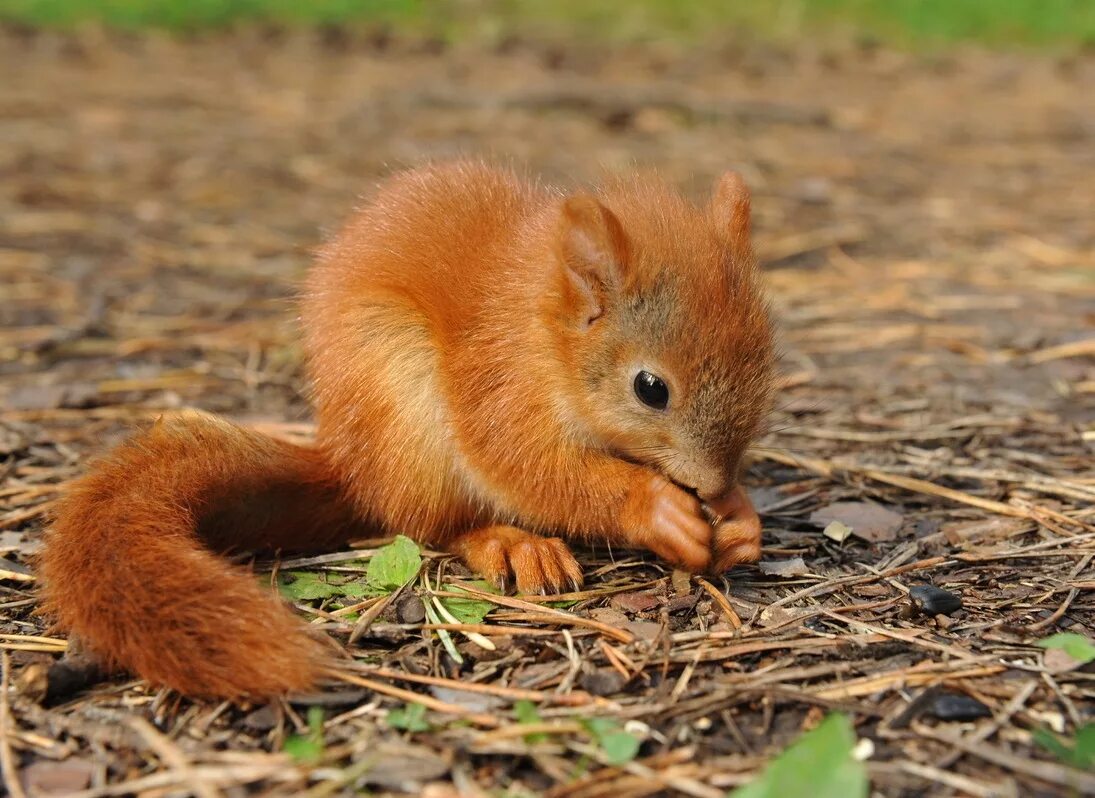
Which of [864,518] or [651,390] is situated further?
[864,518]

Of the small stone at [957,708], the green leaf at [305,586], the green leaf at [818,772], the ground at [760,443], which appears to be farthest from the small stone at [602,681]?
the green leaf at [305,586]

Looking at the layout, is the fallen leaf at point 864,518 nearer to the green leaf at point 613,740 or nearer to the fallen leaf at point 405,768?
the green leaf at point 613,740

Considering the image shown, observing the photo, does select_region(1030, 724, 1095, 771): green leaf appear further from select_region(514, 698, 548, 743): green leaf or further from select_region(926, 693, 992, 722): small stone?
select_region(514, 698, 548, 743): green leaf

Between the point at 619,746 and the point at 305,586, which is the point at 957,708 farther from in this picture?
the point at 305,586

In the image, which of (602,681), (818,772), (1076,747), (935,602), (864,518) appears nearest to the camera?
(818,772)

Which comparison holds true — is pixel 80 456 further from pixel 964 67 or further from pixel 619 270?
pixel 964 67

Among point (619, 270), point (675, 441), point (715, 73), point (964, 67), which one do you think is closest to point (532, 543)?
point (675, 441)

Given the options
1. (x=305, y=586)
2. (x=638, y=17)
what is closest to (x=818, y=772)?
(x=305, y=586)
